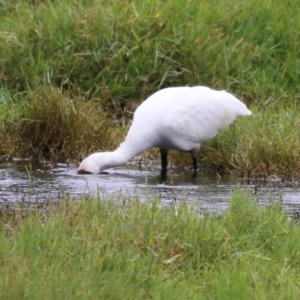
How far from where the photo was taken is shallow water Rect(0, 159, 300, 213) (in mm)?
7363

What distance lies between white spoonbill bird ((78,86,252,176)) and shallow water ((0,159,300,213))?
17cm

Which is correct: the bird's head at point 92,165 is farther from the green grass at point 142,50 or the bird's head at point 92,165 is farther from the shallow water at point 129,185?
the green grass at point 142,50

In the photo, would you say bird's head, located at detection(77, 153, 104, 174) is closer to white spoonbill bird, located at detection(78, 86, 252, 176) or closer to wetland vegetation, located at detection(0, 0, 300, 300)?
white spoonbill bird, located at detection(78, 86, 252, 176)

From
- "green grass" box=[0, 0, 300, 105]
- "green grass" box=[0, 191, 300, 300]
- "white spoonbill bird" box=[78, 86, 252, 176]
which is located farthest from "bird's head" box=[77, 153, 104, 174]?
"green grass" box=[0, 191, 300, 300]

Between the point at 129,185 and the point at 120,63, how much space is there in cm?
251

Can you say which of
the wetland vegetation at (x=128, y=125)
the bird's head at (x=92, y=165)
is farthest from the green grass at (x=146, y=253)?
the bird's head at (x=92, y=165)

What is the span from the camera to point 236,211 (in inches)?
241

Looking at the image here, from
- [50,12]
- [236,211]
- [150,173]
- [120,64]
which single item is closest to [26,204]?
[236,211]

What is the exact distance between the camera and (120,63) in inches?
405

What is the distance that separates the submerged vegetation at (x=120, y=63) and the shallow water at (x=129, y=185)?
0.41 meters

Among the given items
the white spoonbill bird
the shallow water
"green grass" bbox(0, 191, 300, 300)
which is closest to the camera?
"green grass" bbox(0, 191, 300, 300)

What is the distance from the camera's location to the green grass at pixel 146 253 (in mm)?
4566

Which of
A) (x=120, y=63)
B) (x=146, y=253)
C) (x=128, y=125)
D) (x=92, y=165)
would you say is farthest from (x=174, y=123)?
(x=146, y=253)

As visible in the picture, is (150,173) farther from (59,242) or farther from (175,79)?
(59,242)
